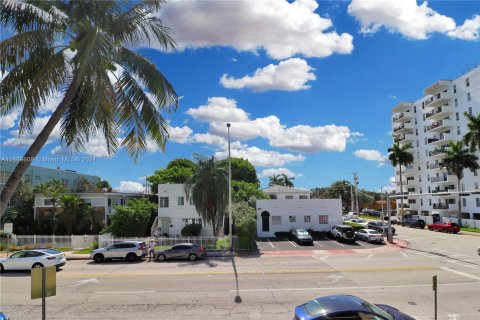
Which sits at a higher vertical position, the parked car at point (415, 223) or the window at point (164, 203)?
the window at point (164, 203)

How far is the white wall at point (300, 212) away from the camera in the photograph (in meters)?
45.1

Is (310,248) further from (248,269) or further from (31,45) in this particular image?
(31,45)

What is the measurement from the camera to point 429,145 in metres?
76.3

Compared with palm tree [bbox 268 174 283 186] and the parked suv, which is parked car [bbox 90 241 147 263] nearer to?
the parked suv

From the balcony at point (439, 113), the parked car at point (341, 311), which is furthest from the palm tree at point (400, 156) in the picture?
the parked car at point (341, 311)

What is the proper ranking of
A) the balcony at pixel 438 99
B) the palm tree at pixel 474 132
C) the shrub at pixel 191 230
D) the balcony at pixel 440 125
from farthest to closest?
the balcony at pixel 438 99 → the balcony at pixel 440 125 → the palm tree at pixel 474 132 → the shrub at pixel 191 230

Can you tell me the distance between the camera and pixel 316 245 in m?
35.6

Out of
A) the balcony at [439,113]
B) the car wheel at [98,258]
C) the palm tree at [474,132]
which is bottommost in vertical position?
the car wheel at [98,258]

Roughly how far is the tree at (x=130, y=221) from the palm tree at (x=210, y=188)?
1045cm

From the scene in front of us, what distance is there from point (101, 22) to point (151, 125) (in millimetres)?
2866

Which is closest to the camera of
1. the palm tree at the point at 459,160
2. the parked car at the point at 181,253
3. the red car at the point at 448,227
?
the parked car at the point at 181,253

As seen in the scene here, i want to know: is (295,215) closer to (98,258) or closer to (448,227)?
(448,227)

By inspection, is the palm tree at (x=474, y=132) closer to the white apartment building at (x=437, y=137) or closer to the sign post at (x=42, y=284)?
the white apartment building at (x=437, y=137)

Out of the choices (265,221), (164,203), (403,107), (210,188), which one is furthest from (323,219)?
(403,107)
